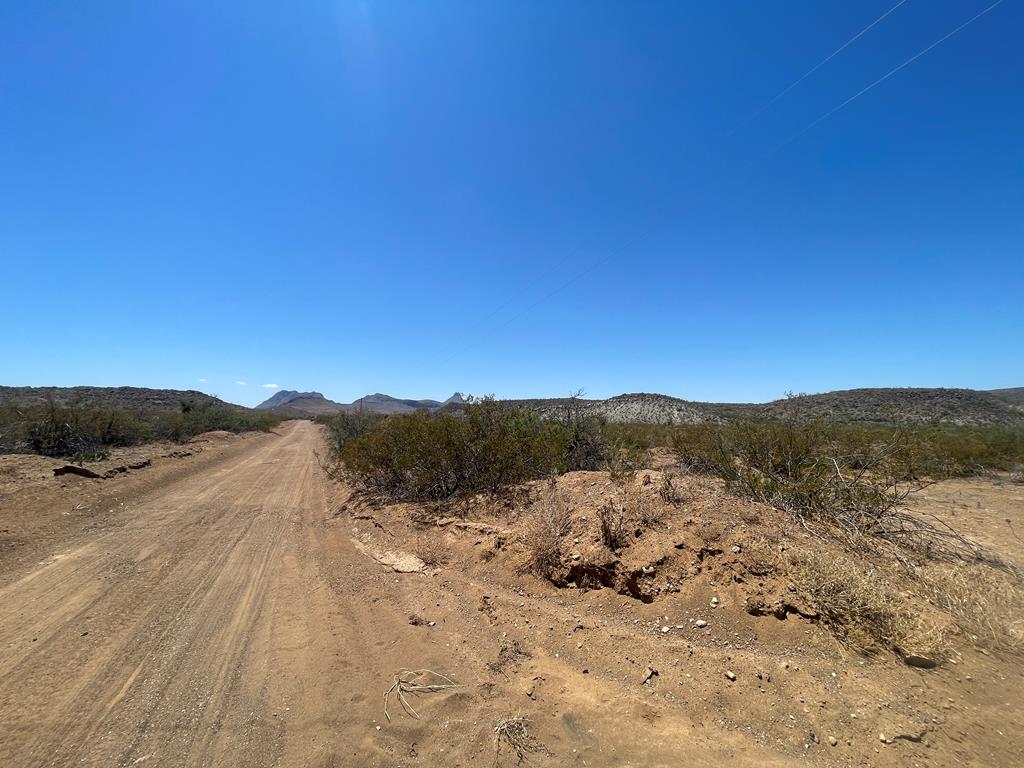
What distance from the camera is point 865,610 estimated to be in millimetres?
3689

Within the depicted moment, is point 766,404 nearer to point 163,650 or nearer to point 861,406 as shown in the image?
point 861,406

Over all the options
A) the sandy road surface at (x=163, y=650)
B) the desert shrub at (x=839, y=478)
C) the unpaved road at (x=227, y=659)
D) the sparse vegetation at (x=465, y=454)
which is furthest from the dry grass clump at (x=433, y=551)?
the desert shrub at (x=839, y=478)

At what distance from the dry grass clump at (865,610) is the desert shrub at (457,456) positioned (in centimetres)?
553

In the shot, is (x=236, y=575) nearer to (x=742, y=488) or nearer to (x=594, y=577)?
(x=594, y=577)

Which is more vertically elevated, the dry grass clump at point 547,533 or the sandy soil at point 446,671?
the dry grass clump at point 547,533

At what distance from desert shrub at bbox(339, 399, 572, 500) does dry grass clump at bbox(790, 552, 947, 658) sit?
18.1 feet

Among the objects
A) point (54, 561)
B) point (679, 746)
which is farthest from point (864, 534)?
point (54, 561)

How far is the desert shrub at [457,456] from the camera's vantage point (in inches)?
353

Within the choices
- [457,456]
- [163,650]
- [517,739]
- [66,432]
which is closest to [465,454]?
[457,456]

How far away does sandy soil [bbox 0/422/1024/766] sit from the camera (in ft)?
8.95

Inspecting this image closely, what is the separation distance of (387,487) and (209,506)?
4116mm

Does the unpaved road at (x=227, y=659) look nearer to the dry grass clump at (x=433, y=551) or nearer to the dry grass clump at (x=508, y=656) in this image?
the dry grass clump at (x=508, y=656)

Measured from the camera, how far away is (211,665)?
143 inches

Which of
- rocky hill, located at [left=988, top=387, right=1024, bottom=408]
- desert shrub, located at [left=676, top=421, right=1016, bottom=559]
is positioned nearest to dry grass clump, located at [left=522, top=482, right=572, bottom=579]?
desert shrub, located at [left=676, top=421, right=1016, bottom=559]
